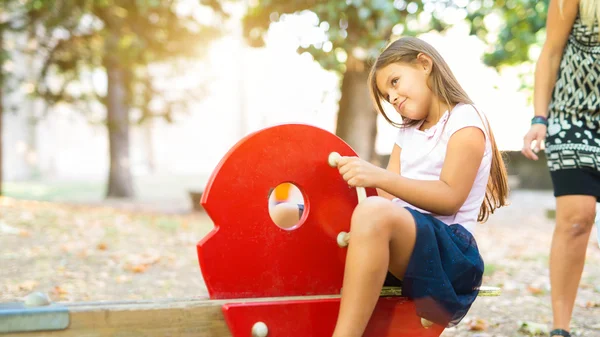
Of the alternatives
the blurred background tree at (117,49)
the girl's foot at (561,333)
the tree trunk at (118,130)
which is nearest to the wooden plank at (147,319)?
the girl's foot at (561,333)

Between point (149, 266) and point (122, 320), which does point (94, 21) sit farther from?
point (122, 320)

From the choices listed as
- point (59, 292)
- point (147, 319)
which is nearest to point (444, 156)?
point (147, 319)

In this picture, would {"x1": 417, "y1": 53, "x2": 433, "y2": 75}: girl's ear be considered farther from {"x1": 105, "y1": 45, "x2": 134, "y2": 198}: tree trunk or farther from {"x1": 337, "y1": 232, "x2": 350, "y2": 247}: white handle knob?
{"x1": 105, "y1": 45, "x2": 134, "y2": 198}: tree trunk

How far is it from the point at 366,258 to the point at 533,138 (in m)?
1.16

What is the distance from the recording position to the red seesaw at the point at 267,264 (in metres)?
1.93

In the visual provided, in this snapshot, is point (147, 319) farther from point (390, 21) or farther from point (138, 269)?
point (390, 21)

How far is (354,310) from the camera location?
1964 mm

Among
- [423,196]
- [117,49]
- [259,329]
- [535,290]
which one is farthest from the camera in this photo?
[117,49]

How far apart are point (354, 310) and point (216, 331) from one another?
17.6 inches

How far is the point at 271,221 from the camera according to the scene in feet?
7.04

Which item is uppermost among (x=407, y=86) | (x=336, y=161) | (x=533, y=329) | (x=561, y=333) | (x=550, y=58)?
(x=550, y=58)

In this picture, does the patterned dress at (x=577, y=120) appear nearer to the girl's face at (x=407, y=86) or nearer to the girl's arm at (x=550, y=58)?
the girl's arm at (x=550, y=58)

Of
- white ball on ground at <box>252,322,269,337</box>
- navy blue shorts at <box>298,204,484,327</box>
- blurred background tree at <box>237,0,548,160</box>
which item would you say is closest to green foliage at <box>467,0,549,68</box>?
blurred background tree at <box>237,0,548,160</box>

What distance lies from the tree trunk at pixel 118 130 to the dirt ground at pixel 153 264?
12.7 ft
